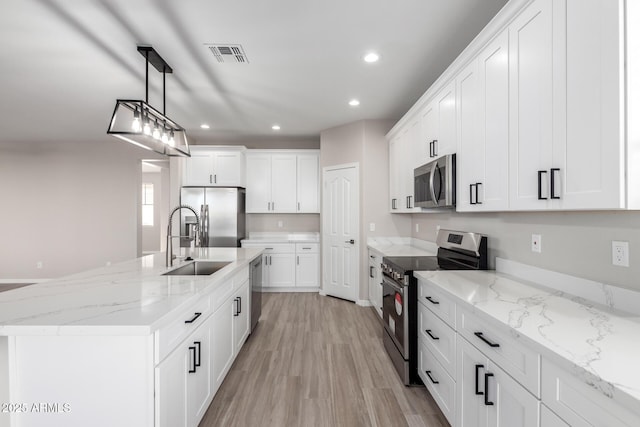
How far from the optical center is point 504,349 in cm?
126

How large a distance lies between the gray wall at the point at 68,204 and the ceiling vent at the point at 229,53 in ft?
14.1

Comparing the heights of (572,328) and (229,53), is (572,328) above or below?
below

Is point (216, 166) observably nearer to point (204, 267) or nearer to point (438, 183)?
point (204, 267)

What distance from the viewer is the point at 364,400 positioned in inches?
86.7

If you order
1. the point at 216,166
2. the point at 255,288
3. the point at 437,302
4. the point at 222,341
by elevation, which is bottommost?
the point at 222,341

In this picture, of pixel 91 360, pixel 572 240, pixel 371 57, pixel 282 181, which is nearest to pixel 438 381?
pixel 572 240

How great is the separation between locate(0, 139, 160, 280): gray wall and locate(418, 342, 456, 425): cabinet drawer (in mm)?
6126

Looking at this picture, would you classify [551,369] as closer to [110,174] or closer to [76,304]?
[76,304]

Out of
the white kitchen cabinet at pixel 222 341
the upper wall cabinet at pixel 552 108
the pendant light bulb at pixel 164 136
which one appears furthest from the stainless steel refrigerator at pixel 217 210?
the upper wall cabinet at pixel 552 108

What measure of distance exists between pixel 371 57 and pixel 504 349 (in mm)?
2568

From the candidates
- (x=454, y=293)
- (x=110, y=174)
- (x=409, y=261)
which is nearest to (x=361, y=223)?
(x=409, y=261)

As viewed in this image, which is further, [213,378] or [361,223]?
[361,223]

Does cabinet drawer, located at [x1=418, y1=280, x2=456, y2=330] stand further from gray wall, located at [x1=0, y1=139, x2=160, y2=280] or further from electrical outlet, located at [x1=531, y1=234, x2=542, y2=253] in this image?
gray wall, located at [x1=0, y1=139, x2=160, y2=280]

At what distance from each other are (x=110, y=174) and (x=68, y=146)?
1.02 metres
